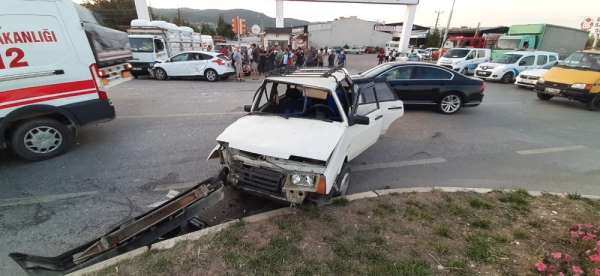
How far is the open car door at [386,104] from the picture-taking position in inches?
188

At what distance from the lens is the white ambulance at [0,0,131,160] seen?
3996 mm

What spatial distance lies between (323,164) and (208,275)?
4.81ft

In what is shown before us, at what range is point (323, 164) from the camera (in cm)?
281

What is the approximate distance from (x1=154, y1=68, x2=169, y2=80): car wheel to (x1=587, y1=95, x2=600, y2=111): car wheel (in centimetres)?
1753

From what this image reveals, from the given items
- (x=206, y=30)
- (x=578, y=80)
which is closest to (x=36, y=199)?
(x=578, y=80)

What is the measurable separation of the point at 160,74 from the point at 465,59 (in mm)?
18944

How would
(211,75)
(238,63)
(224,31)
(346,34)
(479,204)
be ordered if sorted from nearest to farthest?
(479,204) < (211,75) < (238,63) < (346,34) < (224,31)

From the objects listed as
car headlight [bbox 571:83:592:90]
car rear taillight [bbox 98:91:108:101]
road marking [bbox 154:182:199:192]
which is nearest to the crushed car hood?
road marking [bbox 154:182:199:192]

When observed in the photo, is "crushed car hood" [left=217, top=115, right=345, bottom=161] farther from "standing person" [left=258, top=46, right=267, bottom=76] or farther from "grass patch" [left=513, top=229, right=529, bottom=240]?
"standing person" [left=258, top=46, right=267, bottom=76]

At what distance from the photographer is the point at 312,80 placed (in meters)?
3.79

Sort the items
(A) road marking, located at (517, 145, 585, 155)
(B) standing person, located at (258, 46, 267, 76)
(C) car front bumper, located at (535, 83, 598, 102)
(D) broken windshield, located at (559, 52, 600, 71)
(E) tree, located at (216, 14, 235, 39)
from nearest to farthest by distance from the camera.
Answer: (A) road marking, located at (517, 145, 585, 155)
(C) car front bumper, located at (535, 83, 598, 102)
(D) broken windshield, located at (559, 52, 600, 71)
(B) standing person, located at (258, 46, 267, 76)
(E) tree, located at (216, 14, 235, 39)

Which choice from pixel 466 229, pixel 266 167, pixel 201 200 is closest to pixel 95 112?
pixel 201 200

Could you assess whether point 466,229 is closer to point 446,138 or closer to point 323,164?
point 323,164

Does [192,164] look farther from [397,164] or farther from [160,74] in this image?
[160,74]
